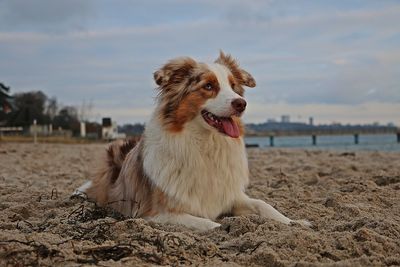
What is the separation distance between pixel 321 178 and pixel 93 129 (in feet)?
173

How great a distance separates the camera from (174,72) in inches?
205

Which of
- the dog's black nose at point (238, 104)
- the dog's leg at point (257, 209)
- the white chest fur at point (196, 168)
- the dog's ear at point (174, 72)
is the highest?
the dog's ear at point (174, 72)

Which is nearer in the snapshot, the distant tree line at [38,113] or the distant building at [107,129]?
the distant building at [107,129]

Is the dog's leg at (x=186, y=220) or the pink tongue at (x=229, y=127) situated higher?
the pink tongue at (x=229, y=127)

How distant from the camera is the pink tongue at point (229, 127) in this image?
4.86m

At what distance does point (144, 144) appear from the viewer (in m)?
5.22

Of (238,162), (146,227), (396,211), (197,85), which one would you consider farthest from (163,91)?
(396,211)

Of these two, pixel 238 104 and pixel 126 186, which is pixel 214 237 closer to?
pixel 238 104

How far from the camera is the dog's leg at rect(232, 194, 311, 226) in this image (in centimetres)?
465

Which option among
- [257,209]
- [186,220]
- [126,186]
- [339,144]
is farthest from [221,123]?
[339,144]

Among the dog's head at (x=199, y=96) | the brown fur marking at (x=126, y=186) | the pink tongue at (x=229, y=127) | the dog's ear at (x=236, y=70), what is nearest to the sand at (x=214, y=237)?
the brown fur marking at (x=126, y=186)

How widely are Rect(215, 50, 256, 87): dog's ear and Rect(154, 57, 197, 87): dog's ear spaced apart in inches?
17.9

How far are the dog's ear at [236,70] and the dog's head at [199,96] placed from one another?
0.26 meters

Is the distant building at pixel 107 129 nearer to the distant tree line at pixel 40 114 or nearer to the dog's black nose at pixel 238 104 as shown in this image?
the distant tree line at pixel 40 114
